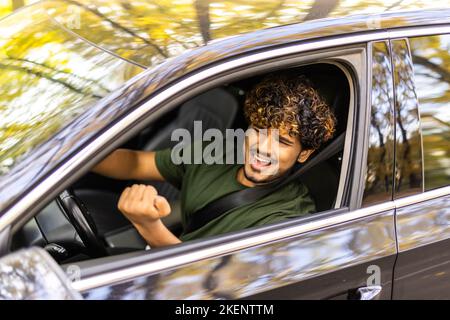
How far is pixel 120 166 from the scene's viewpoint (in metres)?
2.54

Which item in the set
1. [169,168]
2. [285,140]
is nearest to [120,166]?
[169,168]

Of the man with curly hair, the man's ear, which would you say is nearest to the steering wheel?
the man with curly hair

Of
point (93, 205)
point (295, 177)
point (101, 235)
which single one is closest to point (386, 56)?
point (295, 177)

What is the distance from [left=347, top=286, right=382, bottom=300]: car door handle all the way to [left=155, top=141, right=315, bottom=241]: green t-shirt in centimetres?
30

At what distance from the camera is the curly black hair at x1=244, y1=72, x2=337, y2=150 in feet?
7.34

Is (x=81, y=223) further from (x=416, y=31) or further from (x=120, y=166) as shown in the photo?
(x=416, y=31)

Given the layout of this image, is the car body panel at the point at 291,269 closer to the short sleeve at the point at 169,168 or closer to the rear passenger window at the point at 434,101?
the rear passenger window at the point at 434,101

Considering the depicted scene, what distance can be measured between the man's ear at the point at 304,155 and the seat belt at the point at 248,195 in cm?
2

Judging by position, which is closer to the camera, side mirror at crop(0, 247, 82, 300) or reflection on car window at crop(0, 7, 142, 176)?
side mirror at crop(0, 247, 82, 300)

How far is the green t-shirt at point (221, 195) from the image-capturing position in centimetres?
216

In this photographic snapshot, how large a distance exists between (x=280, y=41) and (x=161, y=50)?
0.34 m

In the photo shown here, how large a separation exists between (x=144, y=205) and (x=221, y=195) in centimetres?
45

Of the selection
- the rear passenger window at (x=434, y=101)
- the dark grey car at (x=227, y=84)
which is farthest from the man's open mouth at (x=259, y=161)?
the rear passenger window at (x=434, y=101)

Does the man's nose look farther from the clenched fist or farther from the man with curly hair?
the clenched fist
